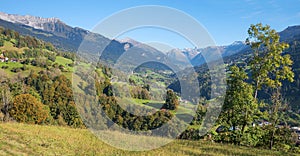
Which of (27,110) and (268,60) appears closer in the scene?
(268,60)

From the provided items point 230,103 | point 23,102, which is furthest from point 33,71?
point 230,103

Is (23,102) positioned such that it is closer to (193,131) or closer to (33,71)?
(193,131)

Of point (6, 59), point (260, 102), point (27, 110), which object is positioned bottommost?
point (27, 110)

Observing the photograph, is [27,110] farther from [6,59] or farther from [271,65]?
[6,59]

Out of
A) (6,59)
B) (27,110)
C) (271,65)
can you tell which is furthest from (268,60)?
(6,59)

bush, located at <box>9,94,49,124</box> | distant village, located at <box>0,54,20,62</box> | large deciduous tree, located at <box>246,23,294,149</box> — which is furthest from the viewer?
distant village, located at <box>0,54,20,62</box>

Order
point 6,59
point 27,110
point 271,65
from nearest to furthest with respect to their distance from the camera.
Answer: point 271,65 → point 27,110 → point 6,59

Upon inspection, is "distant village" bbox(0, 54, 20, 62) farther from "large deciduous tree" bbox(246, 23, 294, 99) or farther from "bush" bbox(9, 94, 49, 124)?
"large deciduous tree" bbox(246, 23, 294, 99)

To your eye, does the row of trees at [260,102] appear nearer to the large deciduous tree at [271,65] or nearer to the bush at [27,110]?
the large deciduous tree at [271,65]

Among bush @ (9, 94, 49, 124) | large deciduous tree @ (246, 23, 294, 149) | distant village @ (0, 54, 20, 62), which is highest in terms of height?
distant village @ (0, 54, 20, 62)

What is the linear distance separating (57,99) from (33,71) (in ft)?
131

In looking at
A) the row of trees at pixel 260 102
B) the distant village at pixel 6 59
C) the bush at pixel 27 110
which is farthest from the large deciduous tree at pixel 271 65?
the distant village at pixel 6 59

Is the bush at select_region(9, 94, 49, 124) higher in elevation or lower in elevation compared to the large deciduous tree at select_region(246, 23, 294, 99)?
lower

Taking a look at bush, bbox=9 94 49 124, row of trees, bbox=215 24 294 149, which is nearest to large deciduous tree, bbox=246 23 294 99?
row of trees, bbox=215 24 294 149
